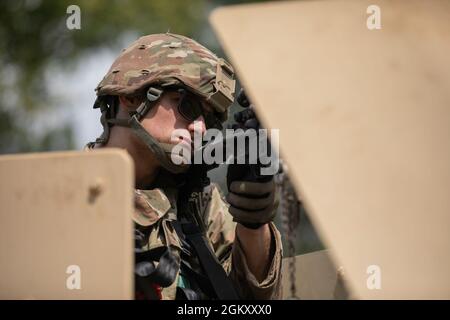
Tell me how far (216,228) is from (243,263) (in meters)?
0.24

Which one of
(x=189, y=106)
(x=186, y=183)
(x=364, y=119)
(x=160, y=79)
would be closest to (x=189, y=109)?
(x=189, y=106)

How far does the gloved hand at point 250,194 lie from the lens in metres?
2.84

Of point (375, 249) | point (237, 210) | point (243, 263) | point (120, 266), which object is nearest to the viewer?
point (375, 249)

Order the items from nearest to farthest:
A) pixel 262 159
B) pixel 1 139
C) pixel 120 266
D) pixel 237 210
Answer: pixel 120 266 → pixel 262 159 → pixel 237 210 → pixel 1 139

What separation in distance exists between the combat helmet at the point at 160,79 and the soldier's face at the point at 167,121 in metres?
0.02

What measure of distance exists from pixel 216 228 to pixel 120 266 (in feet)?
4.24

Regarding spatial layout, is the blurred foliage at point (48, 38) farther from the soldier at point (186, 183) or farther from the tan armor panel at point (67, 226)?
the tan armor panel at point (67, 226)

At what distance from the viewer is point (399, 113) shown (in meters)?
1.98

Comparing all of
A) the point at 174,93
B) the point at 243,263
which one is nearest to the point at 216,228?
the point at 243,263

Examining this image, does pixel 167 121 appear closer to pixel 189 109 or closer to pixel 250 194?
pixel 189 109
